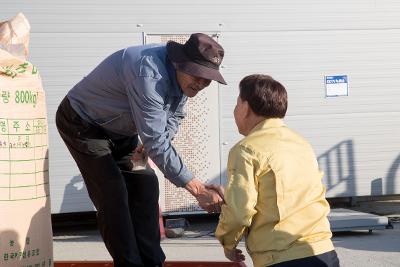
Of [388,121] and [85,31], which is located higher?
[85,31]

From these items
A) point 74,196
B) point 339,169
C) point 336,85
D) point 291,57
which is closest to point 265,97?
point 74,196

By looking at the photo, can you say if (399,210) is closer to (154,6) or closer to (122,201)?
(154,6)

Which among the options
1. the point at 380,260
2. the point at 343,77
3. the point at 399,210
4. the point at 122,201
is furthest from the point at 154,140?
the point at 399,210

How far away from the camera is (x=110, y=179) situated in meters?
3.60

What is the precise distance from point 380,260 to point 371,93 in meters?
2.44

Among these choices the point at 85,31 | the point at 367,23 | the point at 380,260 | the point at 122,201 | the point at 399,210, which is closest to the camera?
the point at 122,201

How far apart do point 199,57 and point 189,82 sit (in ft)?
0.48

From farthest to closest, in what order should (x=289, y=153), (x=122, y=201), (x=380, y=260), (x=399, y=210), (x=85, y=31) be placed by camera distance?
(x=399, y=210), (x=85, y=31), (x=380, y=260), (x=122, y=201), (x=289, y=153)

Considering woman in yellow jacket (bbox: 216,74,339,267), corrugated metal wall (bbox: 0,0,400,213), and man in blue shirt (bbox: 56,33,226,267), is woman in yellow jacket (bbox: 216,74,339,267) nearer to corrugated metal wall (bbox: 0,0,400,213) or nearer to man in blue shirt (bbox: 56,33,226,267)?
man in blue shirt (bbox: 56,33,226,267)

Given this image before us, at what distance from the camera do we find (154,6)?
7.16 metres

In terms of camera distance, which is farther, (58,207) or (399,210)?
(399,210)

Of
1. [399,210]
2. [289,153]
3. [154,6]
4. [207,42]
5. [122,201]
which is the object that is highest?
[154,6]

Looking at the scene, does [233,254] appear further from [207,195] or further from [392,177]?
[392,177]

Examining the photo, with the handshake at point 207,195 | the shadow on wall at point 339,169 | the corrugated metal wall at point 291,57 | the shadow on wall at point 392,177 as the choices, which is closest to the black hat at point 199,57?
the handshake at point 207,195
